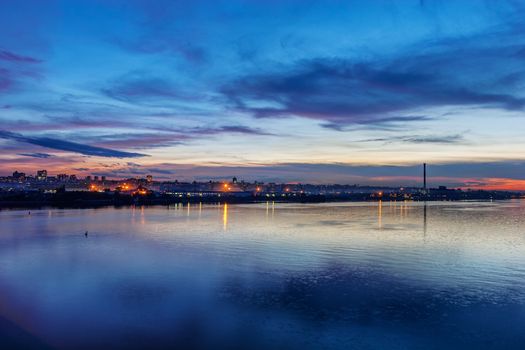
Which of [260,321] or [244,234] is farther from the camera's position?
[244,234]

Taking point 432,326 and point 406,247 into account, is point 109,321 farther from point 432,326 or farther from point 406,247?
point 406,247

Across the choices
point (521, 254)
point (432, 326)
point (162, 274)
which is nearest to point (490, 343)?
point (432, 326)

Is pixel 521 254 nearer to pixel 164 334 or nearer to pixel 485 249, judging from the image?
pixel 485 249

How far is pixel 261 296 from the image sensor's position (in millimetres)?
16844

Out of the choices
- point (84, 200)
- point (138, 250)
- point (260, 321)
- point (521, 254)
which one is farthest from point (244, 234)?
point (84, 200)

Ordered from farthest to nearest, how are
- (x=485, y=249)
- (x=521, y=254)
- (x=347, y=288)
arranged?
(x=485, y=249)
(x=521, y=254)
(x=347, y=288)

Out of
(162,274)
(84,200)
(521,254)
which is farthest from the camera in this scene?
(84,200)

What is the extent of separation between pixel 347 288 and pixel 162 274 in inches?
328

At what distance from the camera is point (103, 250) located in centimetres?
2905

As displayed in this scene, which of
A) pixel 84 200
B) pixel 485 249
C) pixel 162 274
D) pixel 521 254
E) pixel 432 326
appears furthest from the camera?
pixel 84 200

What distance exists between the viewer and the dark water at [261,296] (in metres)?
12.6

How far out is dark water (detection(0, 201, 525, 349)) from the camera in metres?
12.6

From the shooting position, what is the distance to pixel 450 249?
29.8 m

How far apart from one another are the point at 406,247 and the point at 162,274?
17.2 m
